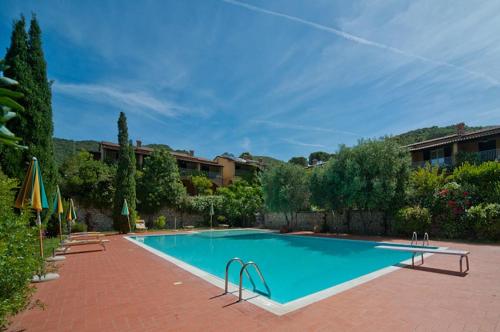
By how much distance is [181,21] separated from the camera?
34.2ft

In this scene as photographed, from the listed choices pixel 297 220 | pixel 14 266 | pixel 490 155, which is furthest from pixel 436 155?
pixel 14 266

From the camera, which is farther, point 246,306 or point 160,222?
point 160,222

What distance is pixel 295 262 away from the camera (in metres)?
10.6

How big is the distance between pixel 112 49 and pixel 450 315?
526 inches

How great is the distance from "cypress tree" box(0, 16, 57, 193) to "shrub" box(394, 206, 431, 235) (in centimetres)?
1754

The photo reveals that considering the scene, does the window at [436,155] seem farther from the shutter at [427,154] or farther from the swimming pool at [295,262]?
the swimming pool at [295,262]

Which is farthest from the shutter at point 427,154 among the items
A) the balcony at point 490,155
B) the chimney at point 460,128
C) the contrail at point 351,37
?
the contrail at point 351,37

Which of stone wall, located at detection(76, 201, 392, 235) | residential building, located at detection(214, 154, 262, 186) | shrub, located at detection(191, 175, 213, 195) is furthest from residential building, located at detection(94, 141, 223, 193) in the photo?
stone wall, located at detection(76, 201, 392, 235)

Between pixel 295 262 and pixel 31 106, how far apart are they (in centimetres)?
1246

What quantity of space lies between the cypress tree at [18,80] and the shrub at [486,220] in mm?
19534

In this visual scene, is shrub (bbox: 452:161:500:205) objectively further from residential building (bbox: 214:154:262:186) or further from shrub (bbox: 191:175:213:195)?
residential building (bbox: 214:154:262:186)

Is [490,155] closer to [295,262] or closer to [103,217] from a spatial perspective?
[295,262]

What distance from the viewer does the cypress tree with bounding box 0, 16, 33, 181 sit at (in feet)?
34.4

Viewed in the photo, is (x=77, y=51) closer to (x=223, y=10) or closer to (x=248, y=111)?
(x=223, y=10)
